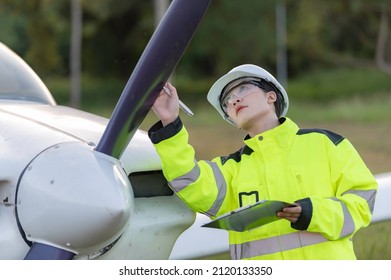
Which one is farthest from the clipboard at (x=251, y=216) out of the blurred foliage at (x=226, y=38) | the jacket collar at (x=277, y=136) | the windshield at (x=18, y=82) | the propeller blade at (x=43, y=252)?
the blurred foliage at (x=226, y=38)

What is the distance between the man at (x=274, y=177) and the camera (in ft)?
9.88

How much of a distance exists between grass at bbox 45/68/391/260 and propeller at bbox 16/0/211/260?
2.30m

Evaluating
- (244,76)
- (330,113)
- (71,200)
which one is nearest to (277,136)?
(244,76)

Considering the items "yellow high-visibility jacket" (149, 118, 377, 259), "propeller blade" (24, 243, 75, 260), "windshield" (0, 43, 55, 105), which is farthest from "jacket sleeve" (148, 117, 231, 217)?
"windshield" (0, 43, 55, 105)

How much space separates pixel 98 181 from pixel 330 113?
26548mm

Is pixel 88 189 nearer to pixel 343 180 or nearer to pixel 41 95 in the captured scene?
pixel 343 180

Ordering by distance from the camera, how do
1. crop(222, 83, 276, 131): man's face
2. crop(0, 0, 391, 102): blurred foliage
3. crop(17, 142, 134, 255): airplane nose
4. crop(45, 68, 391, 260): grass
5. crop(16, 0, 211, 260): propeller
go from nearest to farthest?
crop(17, 142, 134, 255): airplane nose → crop(16, 0, 211, 260): propeller → crop(222, 83, 276, 131): man's face → crop(45, 68, 391, 260): grass → crop(0, 0, 391, 102): blurred foliage

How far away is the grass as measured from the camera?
46.1 ft

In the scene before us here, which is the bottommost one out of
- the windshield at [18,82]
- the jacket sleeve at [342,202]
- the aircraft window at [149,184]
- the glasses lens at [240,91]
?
the jacket sleeve at [342,202]

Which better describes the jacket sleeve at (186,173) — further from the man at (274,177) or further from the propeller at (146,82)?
the propeller at (146,82)

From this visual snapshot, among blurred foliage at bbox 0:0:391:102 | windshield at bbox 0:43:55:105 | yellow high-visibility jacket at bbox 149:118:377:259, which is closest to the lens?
yellow high-visibility jacket at bbox 149:118:377:259

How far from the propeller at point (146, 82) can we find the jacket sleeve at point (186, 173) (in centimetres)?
12

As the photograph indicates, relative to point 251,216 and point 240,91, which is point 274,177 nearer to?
point 251,216

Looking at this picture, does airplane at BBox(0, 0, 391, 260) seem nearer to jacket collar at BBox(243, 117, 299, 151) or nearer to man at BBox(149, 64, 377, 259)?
man at BBox(149, 64, 377, 259)
